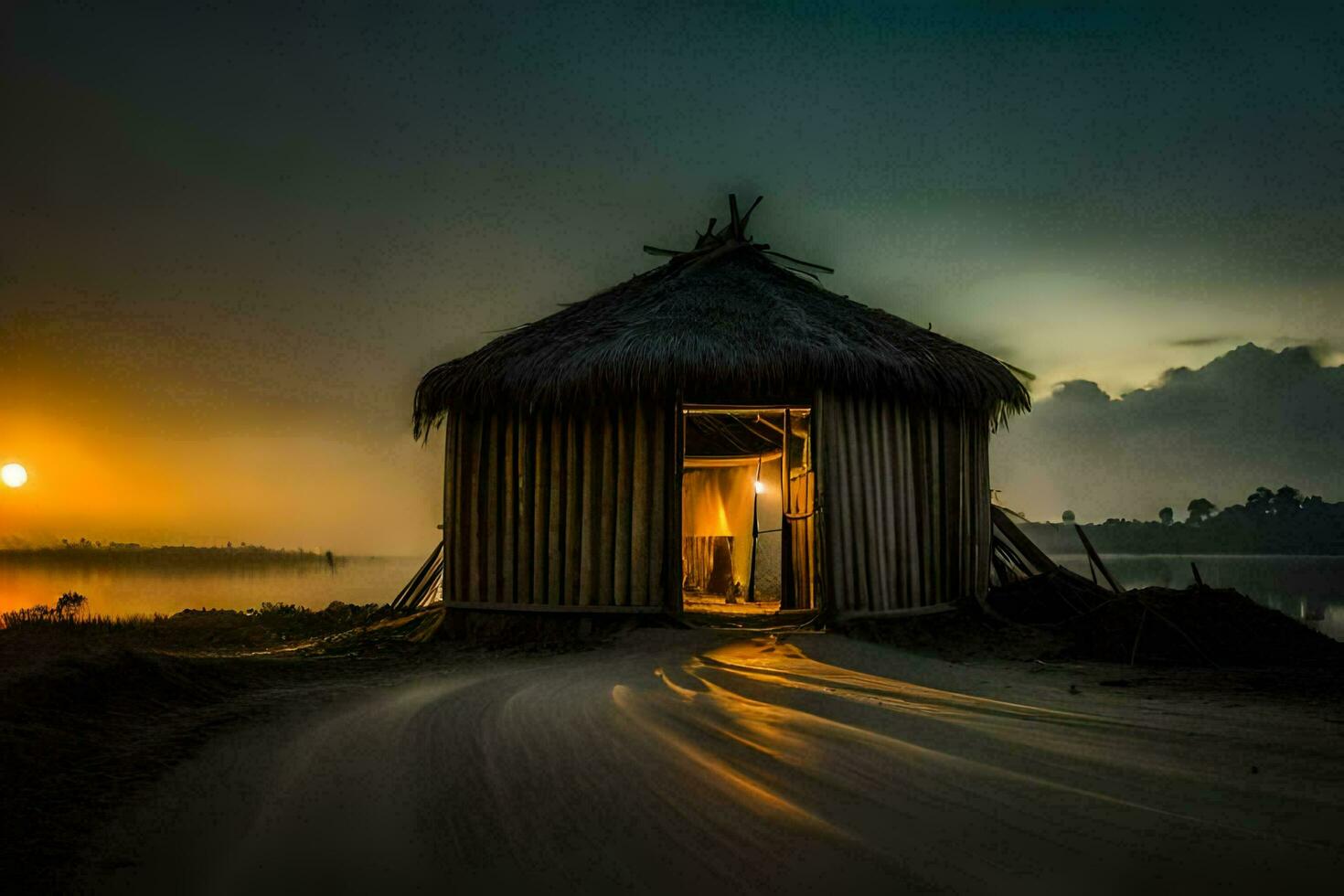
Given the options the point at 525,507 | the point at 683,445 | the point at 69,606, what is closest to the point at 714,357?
the point at 683,445

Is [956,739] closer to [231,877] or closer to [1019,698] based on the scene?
[1019,698]

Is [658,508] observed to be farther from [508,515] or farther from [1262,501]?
[1262,501]

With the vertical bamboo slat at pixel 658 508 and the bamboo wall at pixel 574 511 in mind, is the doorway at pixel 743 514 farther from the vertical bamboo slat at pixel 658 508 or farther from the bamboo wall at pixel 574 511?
the bamboo wall at pixel 574 511

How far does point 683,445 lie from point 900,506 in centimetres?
224

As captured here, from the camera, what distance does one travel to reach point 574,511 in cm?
832

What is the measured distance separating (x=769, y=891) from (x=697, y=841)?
0.37 metres

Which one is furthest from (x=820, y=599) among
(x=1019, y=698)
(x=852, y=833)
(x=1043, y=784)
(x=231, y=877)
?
(x=231, y=877)

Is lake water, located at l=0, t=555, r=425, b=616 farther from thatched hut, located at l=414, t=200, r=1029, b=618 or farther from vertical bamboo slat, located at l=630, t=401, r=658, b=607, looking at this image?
vertical bamboo slat, located at l=630, t=401, r=658, b=607

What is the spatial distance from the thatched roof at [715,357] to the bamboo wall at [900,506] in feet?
0.96

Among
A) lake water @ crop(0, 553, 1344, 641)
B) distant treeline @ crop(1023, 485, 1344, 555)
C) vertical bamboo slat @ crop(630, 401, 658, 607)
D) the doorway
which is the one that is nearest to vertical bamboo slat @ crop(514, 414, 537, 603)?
vertical bamboo slat @ crop(630, 401, 658, 607)

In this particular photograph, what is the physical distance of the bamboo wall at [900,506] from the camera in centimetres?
813

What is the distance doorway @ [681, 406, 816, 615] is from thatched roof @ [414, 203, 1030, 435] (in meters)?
1.51

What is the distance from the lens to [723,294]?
30.3 ft

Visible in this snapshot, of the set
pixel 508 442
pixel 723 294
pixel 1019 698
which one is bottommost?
pixel 1019 698
